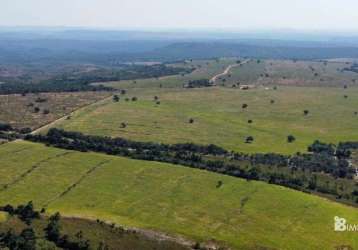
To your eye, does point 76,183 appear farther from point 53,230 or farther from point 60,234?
point 60,234

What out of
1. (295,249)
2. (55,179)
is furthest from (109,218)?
(295,249)

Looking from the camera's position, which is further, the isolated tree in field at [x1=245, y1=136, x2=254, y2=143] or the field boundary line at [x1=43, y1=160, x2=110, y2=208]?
the isolated tree in field at [x1=245, y1=136, x2=254, y2=143]

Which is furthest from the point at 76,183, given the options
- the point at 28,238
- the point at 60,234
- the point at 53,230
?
the point at 28,238

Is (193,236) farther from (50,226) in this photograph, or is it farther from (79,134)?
(79,134)

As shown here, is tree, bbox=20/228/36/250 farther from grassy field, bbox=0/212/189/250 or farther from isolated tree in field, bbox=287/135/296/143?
isolated tree in field, bbox=287/135/296/143

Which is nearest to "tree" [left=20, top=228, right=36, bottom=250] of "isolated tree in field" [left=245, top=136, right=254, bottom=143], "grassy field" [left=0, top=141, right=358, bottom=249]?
"grassy field" [left=0, top=141, right=358, bottom=249]

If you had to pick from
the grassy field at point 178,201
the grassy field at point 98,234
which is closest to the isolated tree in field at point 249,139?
the grassy field at point 178,201

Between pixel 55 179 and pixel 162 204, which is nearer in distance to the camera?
pixel 162 204
